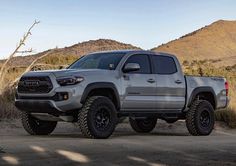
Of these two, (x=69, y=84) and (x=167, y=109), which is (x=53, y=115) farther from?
(x=167, y=109)

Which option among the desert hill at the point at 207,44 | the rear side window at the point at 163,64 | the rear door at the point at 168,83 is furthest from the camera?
the desert hill at the point at 207,44

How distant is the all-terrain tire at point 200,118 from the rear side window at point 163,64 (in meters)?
1.06

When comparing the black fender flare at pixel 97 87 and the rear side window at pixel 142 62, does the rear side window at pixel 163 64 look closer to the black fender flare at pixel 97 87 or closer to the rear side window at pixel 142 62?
the rear side window at pixel 142 62

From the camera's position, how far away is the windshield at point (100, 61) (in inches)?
493

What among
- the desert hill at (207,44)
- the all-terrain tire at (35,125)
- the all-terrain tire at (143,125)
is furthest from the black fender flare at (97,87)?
the desert hill at (207,44)

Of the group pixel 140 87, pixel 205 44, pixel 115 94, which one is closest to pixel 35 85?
pixel 115 94

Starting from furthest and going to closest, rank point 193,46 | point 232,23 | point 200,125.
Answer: point 232,23 → point 193,46 → point 200,125

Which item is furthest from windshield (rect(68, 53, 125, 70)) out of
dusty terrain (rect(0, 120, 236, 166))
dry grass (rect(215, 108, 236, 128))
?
dry grass (rect(215, 108, 236, 128))

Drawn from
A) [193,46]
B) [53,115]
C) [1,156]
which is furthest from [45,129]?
[193,46]

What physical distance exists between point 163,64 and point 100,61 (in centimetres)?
176

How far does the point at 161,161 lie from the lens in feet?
28.5

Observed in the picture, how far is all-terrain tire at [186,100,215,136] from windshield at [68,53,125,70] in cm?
251

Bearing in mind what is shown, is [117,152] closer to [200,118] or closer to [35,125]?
[35,125]

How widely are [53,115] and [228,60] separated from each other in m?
71.0
